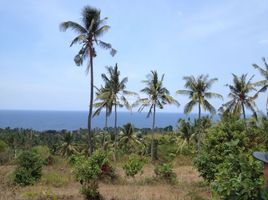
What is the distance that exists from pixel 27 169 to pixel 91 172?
4148mm

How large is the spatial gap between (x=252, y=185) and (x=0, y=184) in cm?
1501

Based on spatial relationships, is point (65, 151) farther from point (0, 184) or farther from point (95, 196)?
point (95, 196)

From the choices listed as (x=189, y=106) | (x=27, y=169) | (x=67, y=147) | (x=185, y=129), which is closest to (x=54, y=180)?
(x=27, y=169)

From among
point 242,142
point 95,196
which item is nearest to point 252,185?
point 95,196

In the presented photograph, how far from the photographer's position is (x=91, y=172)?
57.3 ft

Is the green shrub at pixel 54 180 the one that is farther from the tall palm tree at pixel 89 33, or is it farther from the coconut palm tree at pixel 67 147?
the coconut palm tree at pixel 67 147

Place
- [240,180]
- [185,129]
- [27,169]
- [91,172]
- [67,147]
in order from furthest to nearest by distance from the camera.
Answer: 1. [67,147]
2. [185,129]
3. [27,169]
4. [91,172]
5. [240,180]

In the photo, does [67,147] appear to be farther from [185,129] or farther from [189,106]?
[189,106]

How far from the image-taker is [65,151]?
191 feet

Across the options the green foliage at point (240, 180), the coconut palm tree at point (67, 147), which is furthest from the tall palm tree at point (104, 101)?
the green foliage at point (240, 180)

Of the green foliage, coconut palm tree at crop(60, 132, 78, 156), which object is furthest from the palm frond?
the green foliage

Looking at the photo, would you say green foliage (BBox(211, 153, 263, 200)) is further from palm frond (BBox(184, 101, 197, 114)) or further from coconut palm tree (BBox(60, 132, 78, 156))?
coconut palm tree (BBox(60, 132, 78, 156))

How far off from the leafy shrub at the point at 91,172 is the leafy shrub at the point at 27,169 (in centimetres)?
263

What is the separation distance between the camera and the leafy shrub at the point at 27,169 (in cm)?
1911
